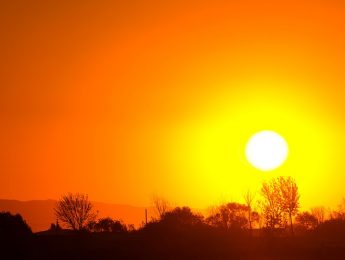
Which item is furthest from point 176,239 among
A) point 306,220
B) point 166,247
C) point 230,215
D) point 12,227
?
point 306,220

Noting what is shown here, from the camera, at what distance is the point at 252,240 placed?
77938 millimetres

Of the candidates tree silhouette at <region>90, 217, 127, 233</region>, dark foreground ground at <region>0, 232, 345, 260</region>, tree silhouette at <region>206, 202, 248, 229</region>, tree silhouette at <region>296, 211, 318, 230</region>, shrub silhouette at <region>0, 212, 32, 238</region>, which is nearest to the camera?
dark foreground ground at <region>0, 232, 345, 260</region>

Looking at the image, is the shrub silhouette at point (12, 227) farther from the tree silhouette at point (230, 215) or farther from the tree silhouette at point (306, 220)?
the tree silhouette at point (306, 220)

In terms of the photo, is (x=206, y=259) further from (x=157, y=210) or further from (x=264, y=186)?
(x=157, y=210)

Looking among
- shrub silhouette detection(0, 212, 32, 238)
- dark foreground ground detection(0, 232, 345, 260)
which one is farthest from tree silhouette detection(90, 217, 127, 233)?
shrub silhouette detection(0, 212, 32, 238)

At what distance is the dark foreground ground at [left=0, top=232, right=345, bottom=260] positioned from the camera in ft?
200

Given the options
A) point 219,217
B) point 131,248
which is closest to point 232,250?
point 131,248

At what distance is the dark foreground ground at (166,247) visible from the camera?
200ft

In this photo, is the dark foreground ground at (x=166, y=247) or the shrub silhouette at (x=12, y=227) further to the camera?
the shrub silhouette at (x=12, y=227)

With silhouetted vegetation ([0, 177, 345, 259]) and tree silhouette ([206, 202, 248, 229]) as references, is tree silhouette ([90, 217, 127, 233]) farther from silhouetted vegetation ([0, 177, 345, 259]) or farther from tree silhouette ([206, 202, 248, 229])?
tree silhouette ([206, 202, 248, 229])

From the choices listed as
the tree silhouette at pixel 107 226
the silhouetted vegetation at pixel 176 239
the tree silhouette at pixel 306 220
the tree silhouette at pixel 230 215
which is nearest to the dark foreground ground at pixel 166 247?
the silhouetted vegetation at pixel 176 239

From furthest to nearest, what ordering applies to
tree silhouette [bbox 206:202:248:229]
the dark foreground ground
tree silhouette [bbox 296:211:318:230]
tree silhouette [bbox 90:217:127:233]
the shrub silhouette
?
tree silhouette [bbox 296:211:318:230] < tree silhouette [bbox 206:202:248:229] < tree silhouette [bbox 90:217:127:233] < the shrub silhouette < the dark foreground ground

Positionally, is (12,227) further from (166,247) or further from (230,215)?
(230,215)

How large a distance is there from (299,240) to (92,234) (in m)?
34.5
